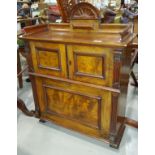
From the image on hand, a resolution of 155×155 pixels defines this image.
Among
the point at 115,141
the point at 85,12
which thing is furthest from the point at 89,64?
the point at 115,141

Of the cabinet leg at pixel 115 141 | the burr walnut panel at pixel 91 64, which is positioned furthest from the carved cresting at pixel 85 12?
the cabinet leg at pixel 115 141

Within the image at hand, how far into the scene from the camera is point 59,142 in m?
1.78

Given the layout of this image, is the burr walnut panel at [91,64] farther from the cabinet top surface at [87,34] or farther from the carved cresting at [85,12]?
the carved cresting at [85,12]

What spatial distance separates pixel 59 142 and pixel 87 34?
3.41ft

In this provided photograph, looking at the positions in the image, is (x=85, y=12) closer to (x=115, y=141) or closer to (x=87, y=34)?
(x=87, y=34)

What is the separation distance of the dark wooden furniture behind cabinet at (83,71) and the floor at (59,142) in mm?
98

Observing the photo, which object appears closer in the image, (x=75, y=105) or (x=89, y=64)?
(x=89, y=64)

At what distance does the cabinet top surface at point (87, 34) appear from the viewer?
131 centimetres

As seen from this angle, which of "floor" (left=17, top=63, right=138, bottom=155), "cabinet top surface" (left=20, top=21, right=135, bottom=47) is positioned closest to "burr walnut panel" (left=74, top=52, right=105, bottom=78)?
"cabinet top surface" (left=20, top=21, right=135, bottom=47)

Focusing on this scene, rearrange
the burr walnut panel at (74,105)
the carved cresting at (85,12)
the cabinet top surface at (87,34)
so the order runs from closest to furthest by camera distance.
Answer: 1. the cabinet top surface at (87,34)
2. the carved cresting at (85,12)
3. the burr walnut panel at (74,105)

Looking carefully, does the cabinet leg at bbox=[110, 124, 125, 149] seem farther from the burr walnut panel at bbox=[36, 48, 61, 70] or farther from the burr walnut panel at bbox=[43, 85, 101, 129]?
the burr walnut panel at bbox=[36, 48, 61, 70]


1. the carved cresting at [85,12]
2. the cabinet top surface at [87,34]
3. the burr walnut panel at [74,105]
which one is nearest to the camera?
the cabinet top surface at [87,34]
